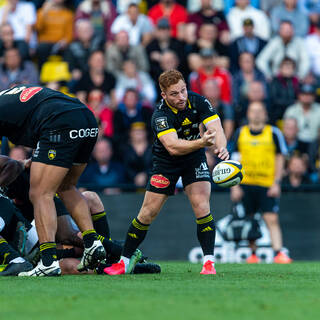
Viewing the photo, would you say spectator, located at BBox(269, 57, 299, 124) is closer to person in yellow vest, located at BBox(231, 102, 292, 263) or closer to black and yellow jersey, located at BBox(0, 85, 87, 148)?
person in yellow vest, located at BBox(231, 102, 292, 263)

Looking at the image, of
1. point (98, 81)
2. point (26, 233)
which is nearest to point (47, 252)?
point (26, 233)

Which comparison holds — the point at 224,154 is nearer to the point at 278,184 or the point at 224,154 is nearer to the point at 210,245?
the point at 210,245

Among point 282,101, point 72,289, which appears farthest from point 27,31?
point 72,289

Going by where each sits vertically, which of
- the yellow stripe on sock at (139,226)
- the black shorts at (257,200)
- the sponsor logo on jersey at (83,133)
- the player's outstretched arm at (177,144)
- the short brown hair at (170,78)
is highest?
the short brown hair at (170,78)

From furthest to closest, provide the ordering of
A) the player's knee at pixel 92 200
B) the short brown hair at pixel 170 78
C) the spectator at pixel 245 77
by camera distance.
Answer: the spectator at pixel 245 77
the player's knee at pixel 92 200
the short brown hair at pixel 170 78

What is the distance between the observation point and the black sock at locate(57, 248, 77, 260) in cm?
819

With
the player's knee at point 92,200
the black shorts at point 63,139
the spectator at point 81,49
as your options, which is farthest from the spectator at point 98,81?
the black shorts at point 63,139

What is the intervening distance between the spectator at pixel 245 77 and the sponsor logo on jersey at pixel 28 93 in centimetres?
743

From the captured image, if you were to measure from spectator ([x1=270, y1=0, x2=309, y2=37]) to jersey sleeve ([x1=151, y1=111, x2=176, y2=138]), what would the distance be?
8949 millimetres

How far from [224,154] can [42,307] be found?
285cm

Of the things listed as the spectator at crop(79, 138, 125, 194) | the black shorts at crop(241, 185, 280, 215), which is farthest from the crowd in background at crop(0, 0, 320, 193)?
the black shorts at crop(241, 185, 280, 215)

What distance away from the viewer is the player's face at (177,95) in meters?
7.63

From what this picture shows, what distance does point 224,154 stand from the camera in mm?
7523

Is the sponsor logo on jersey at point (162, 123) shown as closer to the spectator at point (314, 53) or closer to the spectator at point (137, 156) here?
the spectator at point (137, 156)
